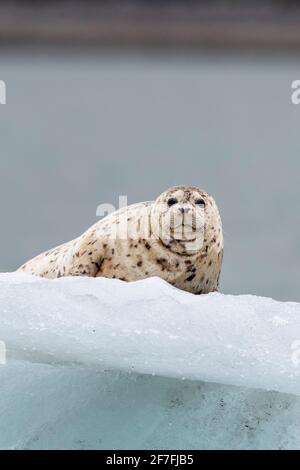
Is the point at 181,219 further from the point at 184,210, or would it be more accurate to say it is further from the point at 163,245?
the point at 163,245

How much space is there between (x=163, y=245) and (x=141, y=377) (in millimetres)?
1281

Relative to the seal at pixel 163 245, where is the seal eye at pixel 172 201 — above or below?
above

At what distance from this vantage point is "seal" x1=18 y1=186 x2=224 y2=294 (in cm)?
230

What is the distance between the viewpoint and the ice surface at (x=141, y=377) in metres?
→ 1.00

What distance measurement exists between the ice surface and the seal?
105cm

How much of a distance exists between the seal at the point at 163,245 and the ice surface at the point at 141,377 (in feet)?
3.44

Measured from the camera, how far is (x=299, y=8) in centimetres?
60

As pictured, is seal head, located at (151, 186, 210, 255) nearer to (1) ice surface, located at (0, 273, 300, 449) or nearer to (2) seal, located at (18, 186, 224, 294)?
(2) seal, located at (18, 186, 224, 294)

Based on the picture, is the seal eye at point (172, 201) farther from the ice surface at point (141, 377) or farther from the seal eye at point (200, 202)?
the ice surface at point (141, 377)

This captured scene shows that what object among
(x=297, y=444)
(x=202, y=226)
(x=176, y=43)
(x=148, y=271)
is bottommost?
(x=297, y=444)

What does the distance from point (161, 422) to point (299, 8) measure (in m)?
0.75

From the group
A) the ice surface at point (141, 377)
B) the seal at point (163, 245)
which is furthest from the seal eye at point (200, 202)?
the ice surface at point (141, 377)

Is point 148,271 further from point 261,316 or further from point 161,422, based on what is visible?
point 161,422
